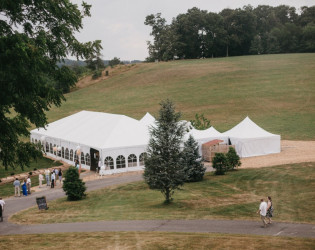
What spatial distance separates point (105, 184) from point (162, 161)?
9403 millimetres

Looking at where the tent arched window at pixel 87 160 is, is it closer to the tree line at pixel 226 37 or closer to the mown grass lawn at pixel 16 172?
the mown grass lawn at pixel 16 172

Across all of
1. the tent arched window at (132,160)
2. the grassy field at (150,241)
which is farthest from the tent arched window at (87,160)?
the grassy field at (150,241)

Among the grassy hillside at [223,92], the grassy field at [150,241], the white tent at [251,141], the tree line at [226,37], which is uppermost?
the tree line at [226,37]

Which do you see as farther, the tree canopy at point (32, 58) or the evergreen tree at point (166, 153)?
the evergreen tree at point (166, 153)

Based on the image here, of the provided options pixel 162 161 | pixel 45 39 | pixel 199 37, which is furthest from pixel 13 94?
pixel 199 37

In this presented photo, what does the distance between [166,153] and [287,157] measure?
17.6m

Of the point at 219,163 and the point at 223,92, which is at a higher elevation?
the point at 223,92

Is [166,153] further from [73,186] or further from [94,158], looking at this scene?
[94,158]

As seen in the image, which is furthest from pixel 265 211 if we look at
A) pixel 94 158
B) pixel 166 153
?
pixel 94 158

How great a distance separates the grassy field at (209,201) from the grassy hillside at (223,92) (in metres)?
22.4

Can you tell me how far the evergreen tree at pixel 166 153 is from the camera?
74.0ft

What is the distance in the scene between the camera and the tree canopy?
11797 mm

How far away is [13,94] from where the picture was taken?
12.7m

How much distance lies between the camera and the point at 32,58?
11789 mm
